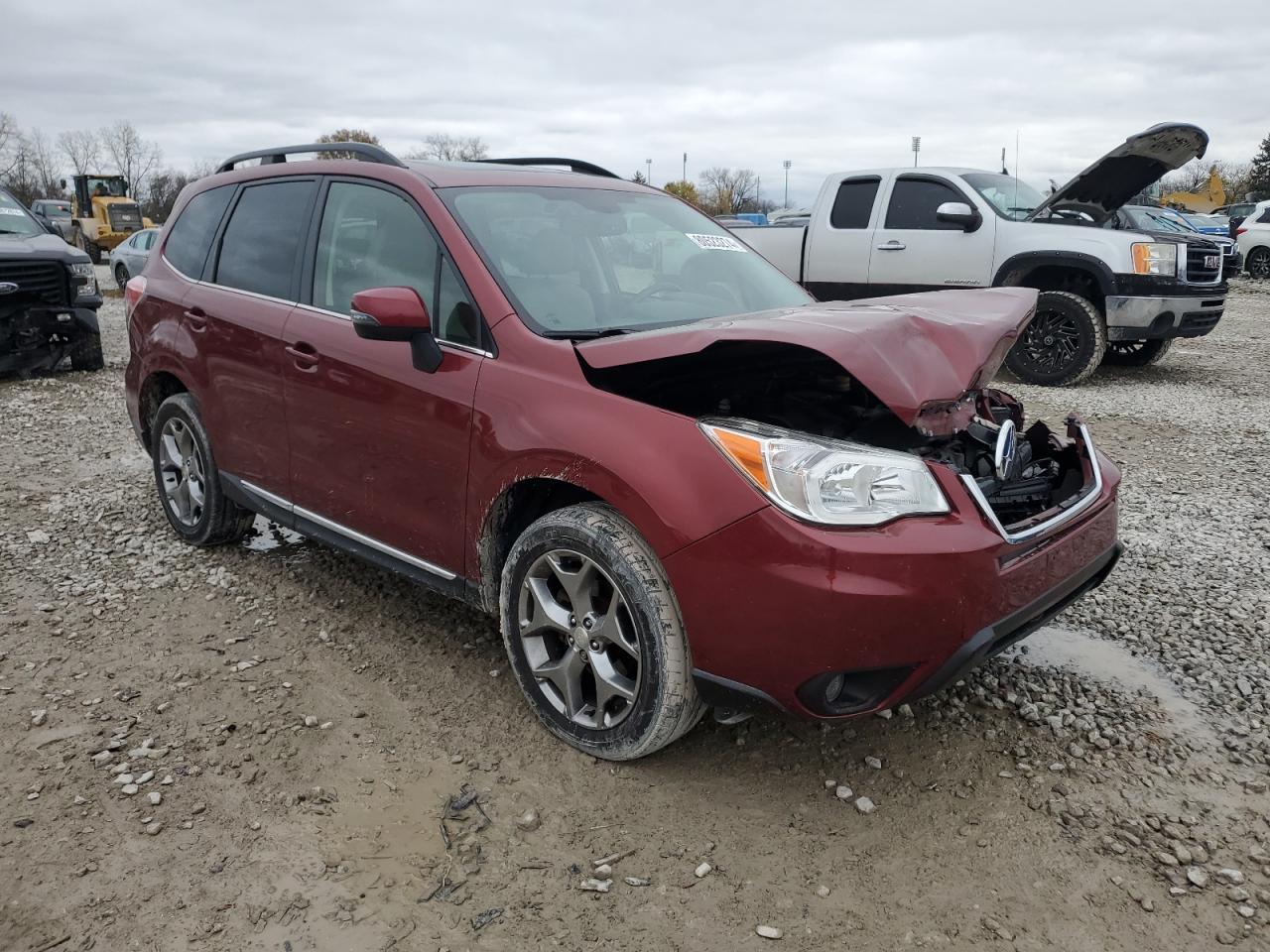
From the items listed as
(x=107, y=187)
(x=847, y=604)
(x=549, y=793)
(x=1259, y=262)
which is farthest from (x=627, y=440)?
(x=107, y=187)

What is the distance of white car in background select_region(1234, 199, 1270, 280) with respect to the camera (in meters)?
20.7

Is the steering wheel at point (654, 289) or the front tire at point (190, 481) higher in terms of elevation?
the steering wheel at point (654, 289)

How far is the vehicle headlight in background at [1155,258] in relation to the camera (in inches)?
342

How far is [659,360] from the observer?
8.87 feet

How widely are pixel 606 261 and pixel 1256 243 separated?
73.1 feet

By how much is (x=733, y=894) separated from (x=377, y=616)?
83.2 inches

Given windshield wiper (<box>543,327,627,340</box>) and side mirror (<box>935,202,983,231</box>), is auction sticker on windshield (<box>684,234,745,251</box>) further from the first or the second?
side mirror (<box>935,202,983,231</box>)

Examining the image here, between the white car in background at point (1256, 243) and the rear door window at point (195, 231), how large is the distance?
22.4 metres

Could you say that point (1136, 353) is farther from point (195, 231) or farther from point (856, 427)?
point (195, 231)

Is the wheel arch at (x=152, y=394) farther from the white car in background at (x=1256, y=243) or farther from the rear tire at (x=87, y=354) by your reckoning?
the white car in background at (x=1256, y=243)

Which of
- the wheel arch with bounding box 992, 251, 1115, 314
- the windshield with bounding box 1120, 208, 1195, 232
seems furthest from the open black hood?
the windshield with bounding box 1120, 208, 1195, 232

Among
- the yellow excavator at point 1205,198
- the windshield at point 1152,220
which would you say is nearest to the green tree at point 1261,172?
the yellow excavator at point 1205,198

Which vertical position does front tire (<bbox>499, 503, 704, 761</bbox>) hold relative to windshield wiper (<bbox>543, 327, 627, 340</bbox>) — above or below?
below

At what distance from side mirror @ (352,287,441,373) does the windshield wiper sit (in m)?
0.40
